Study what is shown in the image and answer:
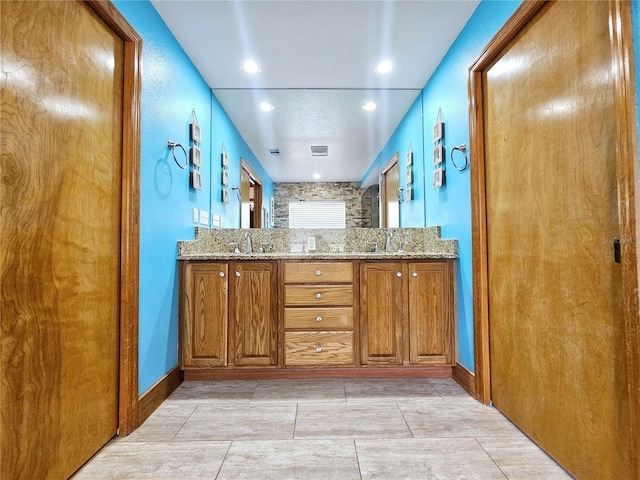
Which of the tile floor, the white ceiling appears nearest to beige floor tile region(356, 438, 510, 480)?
the tile floor

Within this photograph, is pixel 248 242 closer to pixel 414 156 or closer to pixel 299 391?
pixel 299 391

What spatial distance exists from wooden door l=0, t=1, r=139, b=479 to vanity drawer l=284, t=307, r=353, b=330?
37.1 inches

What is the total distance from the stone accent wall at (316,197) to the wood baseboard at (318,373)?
1120 mm

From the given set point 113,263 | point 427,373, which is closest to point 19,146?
point 113,263

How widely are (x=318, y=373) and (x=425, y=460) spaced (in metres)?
0.98

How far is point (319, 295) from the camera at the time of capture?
2.15m

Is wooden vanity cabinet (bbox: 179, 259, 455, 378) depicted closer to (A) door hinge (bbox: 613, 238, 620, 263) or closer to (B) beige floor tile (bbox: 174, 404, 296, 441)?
(B) beige floor tile (bbox: 174, 404, 296, 441)

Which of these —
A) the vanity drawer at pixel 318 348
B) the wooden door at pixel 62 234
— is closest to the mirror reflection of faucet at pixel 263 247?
the vanity drawer at pixel 318 348

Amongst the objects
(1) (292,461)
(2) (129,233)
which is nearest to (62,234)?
(2) (129,233)

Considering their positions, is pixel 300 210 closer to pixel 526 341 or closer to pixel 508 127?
pixel 508 127

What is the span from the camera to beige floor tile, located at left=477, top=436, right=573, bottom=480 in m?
1.22

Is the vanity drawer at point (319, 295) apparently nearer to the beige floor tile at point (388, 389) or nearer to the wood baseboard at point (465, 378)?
the beige floor tile at point (388, 389)

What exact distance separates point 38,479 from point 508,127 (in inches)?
96.1

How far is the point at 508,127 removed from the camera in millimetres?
1608
